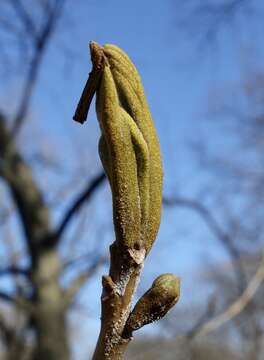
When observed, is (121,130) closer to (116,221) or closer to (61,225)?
(116,221)

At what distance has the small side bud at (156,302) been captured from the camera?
31 cm

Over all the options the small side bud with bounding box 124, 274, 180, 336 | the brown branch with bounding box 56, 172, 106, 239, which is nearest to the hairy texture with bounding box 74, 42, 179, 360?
the small side bud with bounding box 124, 274, 180, 336

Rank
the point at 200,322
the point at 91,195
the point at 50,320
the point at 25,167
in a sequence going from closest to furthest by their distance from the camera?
the point at 200,322 → the point at 50,320 → the point at 91,195 → the point at 25,167

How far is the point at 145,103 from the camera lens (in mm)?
330

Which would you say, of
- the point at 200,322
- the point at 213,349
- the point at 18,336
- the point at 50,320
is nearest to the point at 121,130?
the point at 200,322

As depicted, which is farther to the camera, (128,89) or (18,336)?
(18,336)

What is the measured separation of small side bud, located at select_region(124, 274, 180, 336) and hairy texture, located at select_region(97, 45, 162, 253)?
2 centimetres

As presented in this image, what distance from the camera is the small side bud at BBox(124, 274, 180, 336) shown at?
31 cm

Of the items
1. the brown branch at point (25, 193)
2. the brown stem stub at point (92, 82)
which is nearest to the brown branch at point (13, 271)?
the brown branch at point (25, 193)

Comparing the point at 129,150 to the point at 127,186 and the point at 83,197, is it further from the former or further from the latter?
the point at 83,197

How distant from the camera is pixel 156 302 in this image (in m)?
0.32

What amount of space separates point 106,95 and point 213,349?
469 inches

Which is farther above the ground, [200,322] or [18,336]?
[200,322]

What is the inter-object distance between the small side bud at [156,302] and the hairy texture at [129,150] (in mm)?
20
